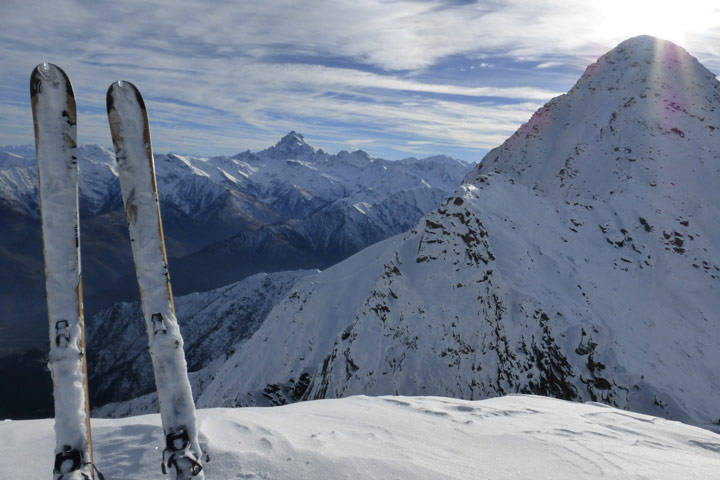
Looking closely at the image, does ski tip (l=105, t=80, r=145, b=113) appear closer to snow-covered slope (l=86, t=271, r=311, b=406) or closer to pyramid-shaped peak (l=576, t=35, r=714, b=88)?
pyramid-shaped peak (l=576, t=35, r=714, b=88)

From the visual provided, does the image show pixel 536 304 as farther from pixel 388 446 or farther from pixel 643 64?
pixel 643 64

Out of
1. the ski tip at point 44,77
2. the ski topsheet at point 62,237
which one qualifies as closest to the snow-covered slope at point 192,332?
the ski topsheet at point 62,237

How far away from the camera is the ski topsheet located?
457 cm

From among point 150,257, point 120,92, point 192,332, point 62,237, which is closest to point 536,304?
point 150,257

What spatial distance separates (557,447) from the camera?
298 inches

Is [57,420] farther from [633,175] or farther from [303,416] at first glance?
[633,175]

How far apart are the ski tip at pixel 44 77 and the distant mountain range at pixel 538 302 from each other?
23.9 meters

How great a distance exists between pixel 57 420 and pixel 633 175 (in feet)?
184

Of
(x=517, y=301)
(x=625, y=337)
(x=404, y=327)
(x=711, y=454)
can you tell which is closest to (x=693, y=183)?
(x=625, y=337)

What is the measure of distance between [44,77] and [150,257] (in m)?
2.54

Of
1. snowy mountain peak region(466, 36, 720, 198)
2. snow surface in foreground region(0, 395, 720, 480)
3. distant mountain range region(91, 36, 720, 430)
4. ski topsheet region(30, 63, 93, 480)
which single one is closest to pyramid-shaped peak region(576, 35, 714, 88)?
snowy mountain peak region(466, 36, 720, 198)

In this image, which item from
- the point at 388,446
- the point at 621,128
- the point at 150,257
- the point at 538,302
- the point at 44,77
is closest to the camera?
the point at 44,77

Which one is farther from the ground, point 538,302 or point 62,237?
point 62,237

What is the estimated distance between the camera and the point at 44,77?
195 inches
